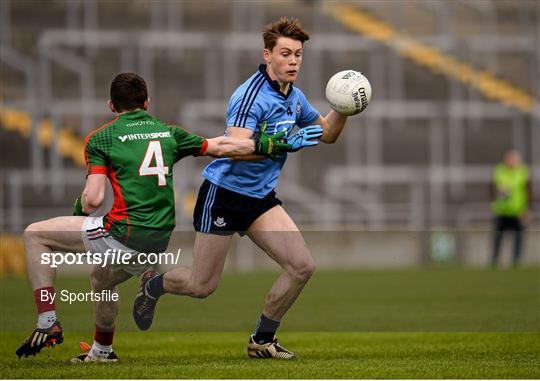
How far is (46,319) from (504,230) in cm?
1365

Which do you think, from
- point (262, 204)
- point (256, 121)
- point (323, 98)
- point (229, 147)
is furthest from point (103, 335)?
point (323, 98)

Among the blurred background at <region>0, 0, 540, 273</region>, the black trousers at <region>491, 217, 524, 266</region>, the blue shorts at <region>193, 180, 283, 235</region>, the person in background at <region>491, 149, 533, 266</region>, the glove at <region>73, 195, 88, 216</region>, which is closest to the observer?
the glove at <region>73, 195, 88, 216</region>

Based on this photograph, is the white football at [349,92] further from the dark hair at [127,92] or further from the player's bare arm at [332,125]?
the dark hair at [127,92]

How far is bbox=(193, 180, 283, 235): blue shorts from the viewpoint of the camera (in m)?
7.82

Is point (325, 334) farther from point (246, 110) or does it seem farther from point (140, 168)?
point (140, 168)

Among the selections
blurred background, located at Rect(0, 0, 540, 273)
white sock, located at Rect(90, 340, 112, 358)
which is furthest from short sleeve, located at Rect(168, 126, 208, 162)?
blurred background, located at Rect(0, 0, 540, 273)

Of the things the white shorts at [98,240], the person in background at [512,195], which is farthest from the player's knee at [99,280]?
the person in background at [512,195]

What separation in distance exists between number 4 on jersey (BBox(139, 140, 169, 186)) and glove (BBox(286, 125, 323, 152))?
0.82 m

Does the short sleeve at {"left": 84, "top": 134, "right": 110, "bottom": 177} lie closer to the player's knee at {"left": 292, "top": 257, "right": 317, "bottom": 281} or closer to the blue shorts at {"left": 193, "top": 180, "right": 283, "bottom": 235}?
the blue shorts at {"left": 193, "top": 180, "right": 283, "bottom": 235}

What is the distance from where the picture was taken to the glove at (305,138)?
24.6 ft

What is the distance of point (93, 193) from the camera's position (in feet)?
22.6

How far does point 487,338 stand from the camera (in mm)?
9203

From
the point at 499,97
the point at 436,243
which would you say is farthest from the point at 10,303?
the point at 499,97

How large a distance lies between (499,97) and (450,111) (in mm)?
2472
